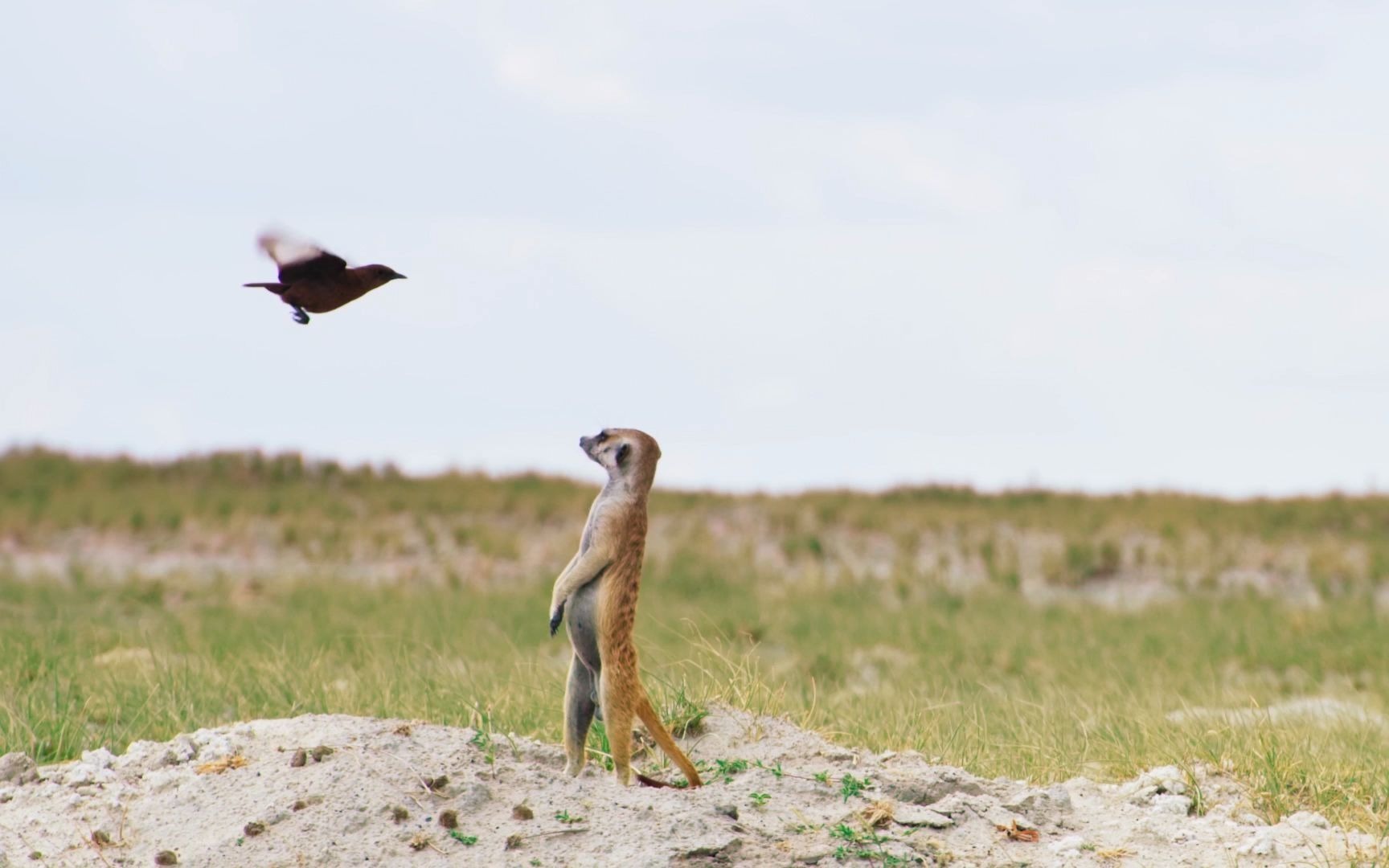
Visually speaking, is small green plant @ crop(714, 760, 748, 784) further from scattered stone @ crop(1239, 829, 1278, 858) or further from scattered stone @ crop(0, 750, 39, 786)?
scattered stone @ crop(0, 750, 39, 786)

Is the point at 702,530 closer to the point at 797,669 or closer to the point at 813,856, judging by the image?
the point at 797,669

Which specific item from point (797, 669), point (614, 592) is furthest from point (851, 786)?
point (797, 669)

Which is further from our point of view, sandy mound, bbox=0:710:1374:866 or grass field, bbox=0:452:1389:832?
grass field, bbox=0:452:1389:832

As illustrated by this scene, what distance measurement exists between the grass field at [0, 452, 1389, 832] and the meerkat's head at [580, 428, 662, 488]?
1.54 meters

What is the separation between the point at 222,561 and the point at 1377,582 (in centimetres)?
1582

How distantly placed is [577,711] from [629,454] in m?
0.98

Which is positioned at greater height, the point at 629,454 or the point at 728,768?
the point at 629,454

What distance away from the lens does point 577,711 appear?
16.9 ft

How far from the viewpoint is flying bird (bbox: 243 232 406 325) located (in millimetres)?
4566

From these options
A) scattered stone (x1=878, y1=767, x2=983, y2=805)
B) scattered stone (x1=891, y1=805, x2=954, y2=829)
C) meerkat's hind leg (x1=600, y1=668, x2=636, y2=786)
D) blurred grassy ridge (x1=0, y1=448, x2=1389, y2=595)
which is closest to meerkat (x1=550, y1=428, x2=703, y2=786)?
meerkat's hind leg (x1=600, y1=668, x2=636, y2=786)

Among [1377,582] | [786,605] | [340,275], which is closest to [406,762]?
[340,275]

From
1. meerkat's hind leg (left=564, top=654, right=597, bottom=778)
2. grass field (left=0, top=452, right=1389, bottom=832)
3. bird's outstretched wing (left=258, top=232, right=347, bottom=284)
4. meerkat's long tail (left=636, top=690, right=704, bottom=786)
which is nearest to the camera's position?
bird's outstretched wing (left=258, top=232, right=347, bottom=284)

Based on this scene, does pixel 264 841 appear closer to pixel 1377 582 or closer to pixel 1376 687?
pixel 1376 687

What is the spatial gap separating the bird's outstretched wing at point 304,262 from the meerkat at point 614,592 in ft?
3.56
